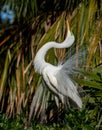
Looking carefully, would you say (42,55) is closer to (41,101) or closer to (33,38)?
(41,101)

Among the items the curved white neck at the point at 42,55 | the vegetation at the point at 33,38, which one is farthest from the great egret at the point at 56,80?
the vegetation at the point at 33,38

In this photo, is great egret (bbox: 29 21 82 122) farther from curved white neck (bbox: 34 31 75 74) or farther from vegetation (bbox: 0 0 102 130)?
vegetation (bbox: 0 0 102 130)

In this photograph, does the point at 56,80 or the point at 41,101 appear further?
the point at 41,101

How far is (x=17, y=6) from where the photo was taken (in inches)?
225

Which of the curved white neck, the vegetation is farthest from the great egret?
the vegetation

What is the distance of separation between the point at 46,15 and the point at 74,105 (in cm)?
170

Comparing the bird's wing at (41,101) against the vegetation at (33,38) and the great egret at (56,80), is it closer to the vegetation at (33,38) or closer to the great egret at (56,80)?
the great egret at (56,80)

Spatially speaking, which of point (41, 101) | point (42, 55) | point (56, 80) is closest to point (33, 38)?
point (41, 101)

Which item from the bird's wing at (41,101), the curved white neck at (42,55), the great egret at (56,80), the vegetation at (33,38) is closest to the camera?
the great egret at (56,80)

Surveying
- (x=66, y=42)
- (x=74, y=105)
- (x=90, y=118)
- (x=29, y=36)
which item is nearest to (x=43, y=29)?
(x=29, y=36)

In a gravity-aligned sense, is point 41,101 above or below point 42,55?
below

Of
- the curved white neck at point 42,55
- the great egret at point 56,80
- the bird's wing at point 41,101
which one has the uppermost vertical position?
the curved white neck at point 42,55

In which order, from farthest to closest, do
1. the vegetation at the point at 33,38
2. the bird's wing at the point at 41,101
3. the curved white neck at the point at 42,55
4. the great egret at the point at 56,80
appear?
the vegetation at the point at 33,38, the bird's wing at the point at 41,101, the curved white neck at the point at 42,55, the great egret at the point at 56,80

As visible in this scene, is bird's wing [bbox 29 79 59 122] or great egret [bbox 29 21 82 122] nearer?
great egret [bbox 29 21 82 122]
